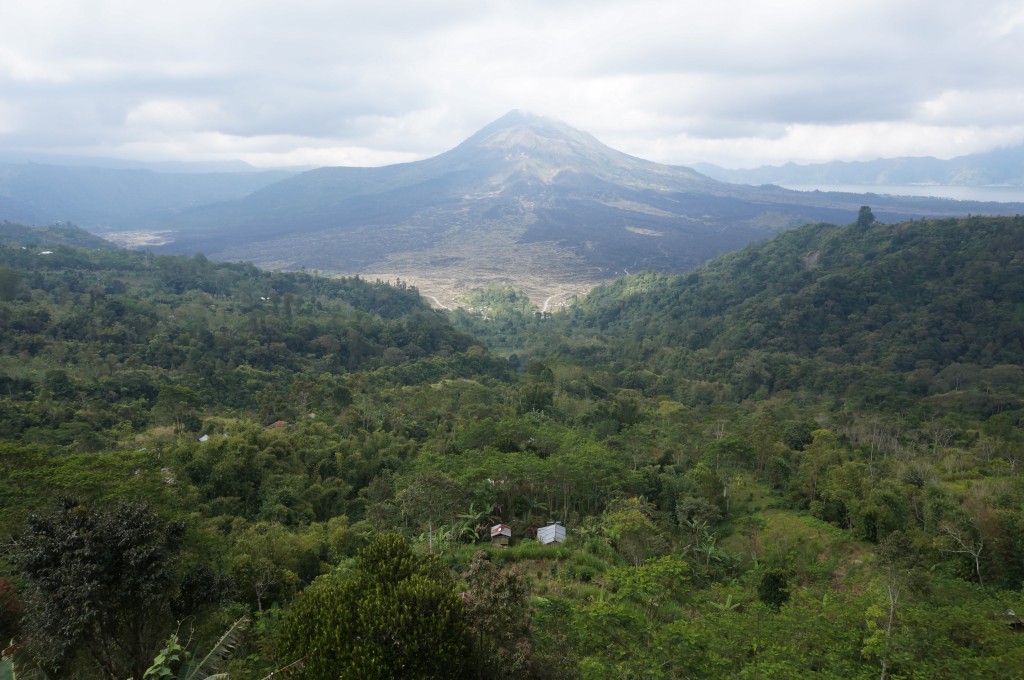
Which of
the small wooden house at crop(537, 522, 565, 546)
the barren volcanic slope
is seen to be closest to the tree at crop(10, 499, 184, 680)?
the small wooden house at crop(537, 522, 565, 546)

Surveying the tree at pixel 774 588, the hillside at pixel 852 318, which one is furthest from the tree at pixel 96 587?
the hillside at pixel 852 318

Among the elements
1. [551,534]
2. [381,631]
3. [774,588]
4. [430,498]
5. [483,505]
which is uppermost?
[381,631]

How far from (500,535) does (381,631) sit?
375 inches

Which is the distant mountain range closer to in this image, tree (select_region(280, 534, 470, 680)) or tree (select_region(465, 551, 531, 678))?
tree (select_region(465, 551, 531, 678))

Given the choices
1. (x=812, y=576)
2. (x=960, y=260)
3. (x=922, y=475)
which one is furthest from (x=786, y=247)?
(x=812, y=576)

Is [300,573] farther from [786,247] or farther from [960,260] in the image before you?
[786,247]

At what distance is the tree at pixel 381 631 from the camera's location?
21.0 feet

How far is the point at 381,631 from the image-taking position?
6508mm

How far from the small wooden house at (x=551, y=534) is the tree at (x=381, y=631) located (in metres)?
8.29

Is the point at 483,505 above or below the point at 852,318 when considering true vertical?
below

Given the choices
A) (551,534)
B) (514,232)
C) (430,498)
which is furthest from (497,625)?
(514,232)

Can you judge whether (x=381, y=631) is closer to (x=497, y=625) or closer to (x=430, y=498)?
(x=497, y=625)

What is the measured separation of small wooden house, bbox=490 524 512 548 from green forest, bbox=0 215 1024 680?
0.74ft

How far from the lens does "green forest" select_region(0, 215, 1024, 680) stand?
7.21m
